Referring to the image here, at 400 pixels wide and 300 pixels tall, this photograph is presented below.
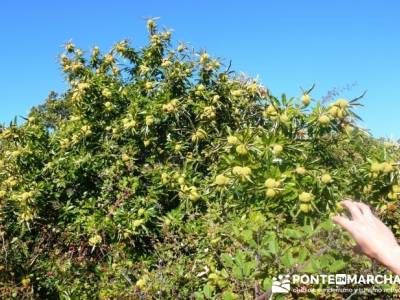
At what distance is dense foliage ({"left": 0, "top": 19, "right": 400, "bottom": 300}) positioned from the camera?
9.89ft

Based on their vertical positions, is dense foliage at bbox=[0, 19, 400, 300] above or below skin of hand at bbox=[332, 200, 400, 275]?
above

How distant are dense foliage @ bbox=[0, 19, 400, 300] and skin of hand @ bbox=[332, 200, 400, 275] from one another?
527 millimetres

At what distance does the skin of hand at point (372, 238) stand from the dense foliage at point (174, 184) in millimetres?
527

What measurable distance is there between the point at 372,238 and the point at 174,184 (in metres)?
3.22

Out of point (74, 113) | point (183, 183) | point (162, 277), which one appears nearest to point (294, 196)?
point (162, 277)

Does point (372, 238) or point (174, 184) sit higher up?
point (174, 184)

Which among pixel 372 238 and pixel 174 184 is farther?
pixel 174 184

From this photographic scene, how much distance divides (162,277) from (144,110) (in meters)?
2.35

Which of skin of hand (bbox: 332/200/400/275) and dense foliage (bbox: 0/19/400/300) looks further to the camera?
dense foliage (bbox: 0/19/400/300)

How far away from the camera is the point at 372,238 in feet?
6.05

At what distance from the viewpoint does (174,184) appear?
194 inches

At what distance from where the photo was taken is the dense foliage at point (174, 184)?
3.01m

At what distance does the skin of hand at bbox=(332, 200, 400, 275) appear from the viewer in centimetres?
179

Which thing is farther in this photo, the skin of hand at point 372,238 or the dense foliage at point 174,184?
the dense foliage at point 174,184
